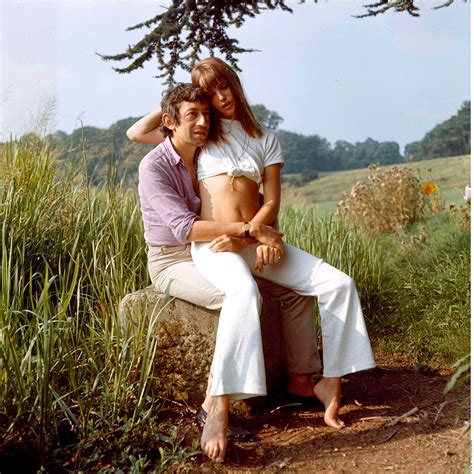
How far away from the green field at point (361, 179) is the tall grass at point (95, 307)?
74.6 inches

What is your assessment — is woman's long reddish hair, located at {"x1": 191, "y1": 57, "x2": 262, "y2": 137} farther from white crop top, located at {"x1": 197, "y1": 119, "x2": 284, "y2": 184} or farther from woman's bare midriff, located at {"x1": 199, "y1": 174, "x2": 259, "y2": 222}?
woman's bare midriff, located at {"x1": 199, "y1": 174, "x2": 259, "y2": 222}

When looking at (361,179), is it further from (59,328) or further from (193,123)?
(59,328)

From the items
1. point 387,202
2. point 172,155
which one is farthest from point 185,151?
point 387,202

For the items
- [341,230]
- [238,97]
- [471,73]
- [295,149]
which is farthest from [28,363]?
[295,149]

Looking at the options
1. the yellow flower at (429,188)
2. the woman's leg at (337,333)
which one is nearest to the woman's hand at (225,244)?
the woman's leg at (337,333)

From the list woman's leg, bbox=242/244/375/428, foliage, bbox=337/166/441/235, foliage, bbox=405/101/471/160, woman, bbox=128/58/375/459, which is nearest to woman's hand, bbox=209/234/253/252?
woman, bbox=128/58/375/459

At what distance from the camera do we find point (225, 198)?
128 inches

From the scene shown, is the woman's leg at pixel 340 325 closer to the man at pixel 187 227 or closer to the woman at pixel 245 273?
the woman at pixel 245 273

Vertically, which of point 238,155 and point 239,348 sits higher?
point 238,155

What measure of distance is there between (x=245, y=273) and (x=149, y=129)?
97 centimetres

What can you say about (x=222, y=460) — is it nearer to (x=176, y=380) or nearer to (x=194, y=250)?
(x=176, y=380)

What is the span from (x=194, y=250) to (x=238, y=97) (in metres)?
0.76

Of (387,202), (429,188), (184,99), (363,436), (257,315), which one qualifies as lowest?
(363,436)

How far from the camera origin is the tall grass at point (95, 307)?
2684 mm
